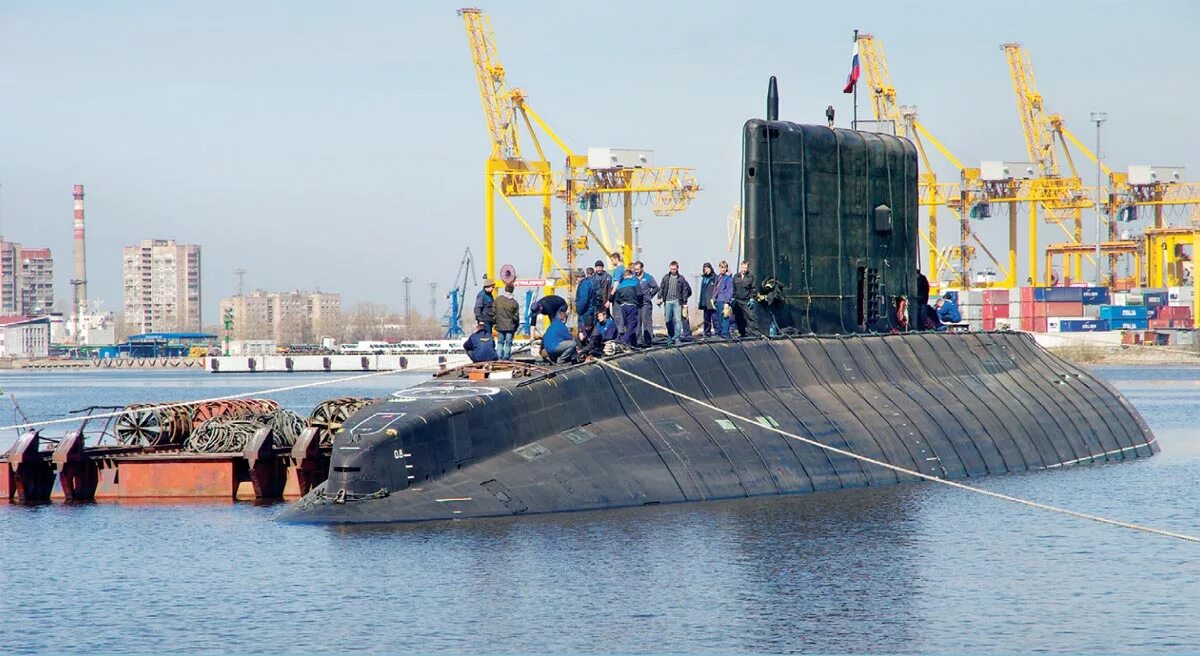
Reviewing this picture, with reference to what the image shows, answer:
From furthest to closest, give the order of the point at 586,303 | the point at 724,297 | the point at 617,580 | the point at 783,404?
the point at 724,297
the point at 783,404
the point at 586,303
the point at 617,580

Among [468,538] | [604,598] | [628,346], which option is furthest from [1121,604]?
[628,346]

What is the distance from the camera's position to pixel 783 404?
2578 cm

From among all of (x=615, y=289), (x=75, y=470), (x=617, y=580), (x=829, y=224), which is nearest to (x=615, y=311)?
(x=615, y=289)

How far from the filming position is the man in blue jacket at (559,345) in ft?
77.8

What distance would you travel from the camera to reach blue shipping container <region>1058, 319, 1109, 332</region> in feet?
357


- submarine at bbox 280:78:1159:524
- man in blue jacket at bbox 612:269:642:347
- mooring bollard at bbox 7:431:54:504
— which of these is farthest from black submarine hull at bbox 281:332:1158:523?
mooring bollard at bbox 7:431:54:504

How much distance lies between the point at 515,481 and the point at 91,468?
793 cm

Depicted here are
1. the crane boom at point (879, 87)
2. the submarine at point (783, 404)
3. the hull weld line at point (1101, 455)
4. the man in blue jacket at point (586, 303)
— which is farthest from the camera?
the crane boom at point (879, 87)

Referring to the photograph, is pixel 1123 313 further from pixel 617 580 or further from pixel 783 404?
pixel 617 580

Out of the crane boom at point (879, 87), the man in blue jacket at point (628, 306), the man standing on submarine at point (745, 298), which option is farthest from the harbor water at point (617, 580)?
the crane boom at point (879, 87)

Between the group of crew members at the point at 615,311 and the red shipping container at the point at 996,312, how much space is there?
84.9 meters

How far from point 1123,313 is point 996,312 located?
8112 millimetres

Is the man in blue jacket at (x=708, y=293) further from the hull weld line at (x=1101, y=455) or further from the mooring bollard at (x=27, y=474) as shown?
the mooring bollard at (x=27, y=474)

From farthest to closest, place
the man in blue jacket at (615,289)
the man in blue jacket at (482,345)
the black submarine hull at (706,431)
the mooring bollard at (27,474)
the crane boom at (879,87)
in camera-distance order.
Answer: the crane boom at (879,87) → the man in blue jacket at (615,289) → the mooring bollard at (27,474) → the man in blue jacket at (482,345) → the black submarine hull at (706,431)
